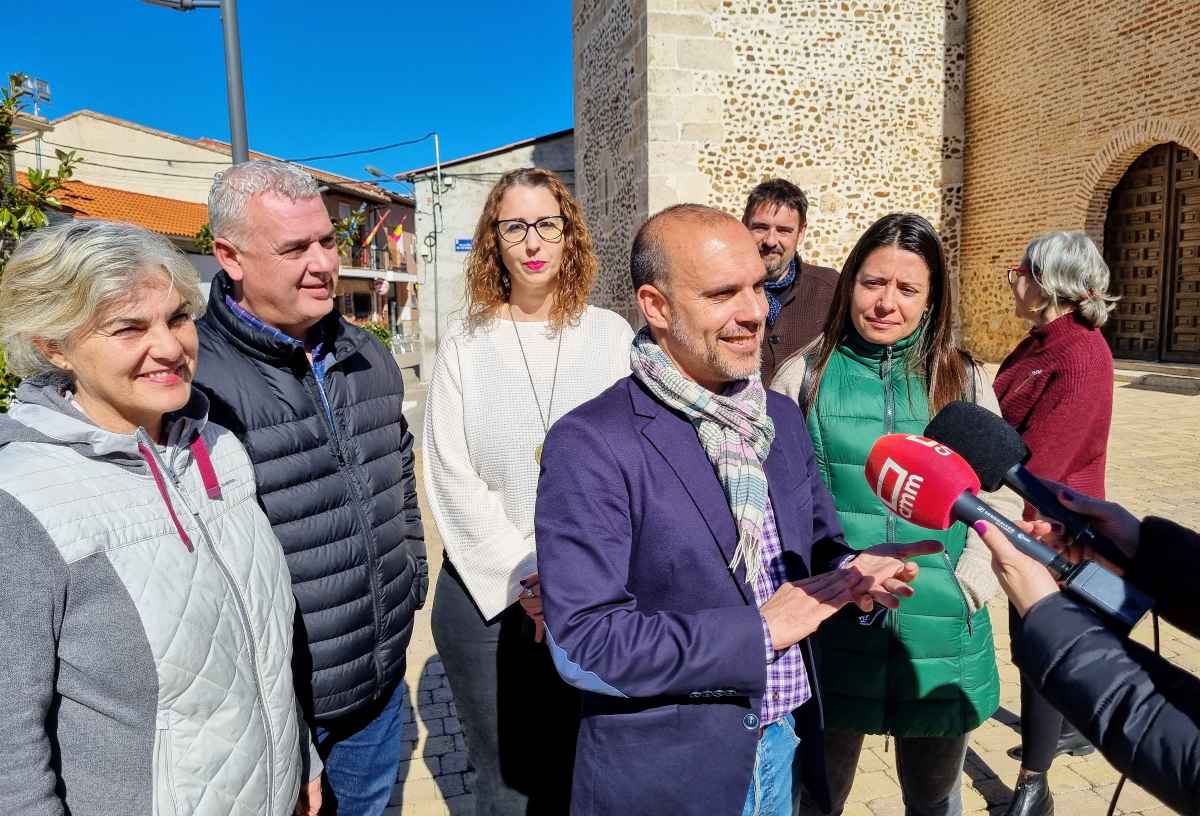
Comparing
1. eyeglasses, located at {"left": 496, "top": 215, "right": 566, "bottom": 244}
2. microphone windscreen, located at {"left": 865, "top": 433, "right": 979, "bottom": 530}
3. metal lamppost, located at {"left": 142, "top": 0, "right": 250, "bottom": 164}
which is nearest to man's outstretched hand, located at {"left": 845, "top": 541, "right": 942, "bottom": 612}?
microphone windscreen, located at {"left": 865, "top": 433, "right": 979, "bottom": 530}

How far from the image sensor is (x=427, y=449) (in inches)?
87.7

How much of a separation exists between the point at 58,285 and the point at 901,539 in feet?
6.58

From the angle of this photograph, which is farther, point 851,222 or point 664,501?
point 851,222

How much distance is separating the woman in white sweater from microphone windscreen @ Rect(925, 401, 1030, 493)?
39.1 inches

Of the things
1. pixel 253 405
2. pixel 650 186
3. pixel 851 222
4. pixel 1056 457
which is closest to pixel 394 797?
pixel 253 405

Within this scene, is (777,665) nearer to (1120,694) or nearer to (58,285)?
(1120,694)

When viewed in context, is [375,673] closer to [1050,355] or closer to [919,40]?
[1050,355]

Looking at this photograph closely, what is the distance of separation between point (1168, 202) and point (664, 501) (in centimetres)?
1328

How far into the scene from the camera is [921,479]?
1.38 m

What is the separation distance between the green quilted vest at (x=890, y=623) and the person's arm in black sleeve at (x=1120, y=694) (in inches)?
37.4

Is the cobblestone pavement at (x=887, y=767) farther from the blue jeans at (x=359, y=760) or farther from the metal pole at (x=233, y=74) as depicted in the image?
the metal pole at (x=233, y=74)

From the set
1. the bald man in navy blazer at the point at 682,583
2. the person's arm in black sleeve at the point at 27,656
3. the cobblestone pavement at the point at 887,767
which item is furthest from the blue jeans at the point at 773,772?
the person's arm in black sleeve at the point at 27,656

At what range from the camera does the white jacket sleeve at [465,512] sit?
2020 millimetres

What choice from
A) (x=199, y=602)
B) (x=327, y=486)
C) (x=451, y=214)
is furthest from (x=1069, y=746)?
(x=451, y=214)
